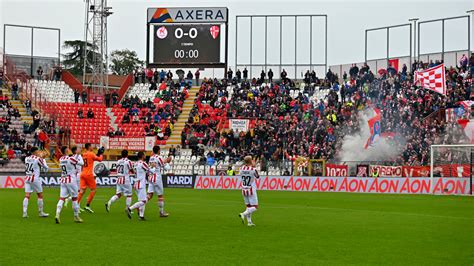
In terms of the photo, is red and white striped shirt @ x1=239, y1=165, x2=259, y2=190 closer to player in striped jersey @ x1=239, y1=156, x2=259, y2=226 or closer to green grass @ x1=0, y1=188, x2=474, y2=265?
player in striped jersey @ x1=239, y1=156, x2=259, y2=226

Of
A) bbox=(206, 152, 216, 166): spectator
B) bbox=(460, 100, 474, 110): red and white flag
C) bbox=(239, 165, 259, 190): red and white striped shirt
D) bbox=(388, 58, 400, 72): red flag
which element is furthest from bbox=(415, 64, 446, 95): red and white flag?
bbox=(239, 165, 259, 190): red and white striped shirt

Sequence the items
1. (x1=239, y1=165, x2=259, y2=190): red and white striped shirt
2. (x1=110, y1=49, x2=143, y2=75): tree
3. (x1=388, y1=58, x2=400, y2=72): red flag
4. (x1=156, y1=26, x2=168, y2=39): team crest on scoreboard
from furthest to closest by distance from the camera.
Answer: (x1=110, y1=49, x2=143, y2=75): tree
(x1=388, y1=58, x2=400, y2=72): red flag
(x1=156, y1=26, x2=168, y2=39): team crest on scoreboard
(x1=239, y1=165, x2=259, y2=190): red and white striped shirt

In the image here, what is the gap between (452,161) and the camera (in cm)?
4162

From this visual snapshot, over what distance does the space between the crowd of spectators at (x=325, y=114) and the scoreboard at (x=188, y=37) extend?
2.79 metres

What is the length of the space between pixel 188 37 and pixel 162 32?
7.69ft

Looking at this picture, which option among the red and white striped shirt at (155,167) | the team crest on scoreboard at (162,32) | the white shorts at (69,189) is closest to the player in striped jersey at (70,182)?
the white shorts at (69,189)

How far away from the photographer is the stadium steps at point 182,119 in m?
58.8

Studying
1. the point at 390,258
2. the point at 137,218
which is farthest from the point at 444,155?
the point at 390,258

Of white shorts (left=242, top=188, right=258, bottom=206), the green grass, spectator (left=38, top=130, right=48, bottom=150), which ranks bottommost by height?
the green grass

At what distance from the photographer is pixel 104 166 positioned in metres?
53.0

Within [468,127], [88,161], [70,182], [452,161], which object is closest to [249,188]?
[70,182]

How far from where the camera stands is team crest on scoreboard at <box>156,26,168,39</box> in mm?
64625

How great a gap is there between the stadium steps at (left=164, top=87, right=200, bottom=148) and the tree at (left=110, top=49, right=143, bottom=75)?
56365 millimetres

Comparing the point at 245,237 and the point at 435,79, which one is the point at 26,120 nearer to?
the point at 435,79
